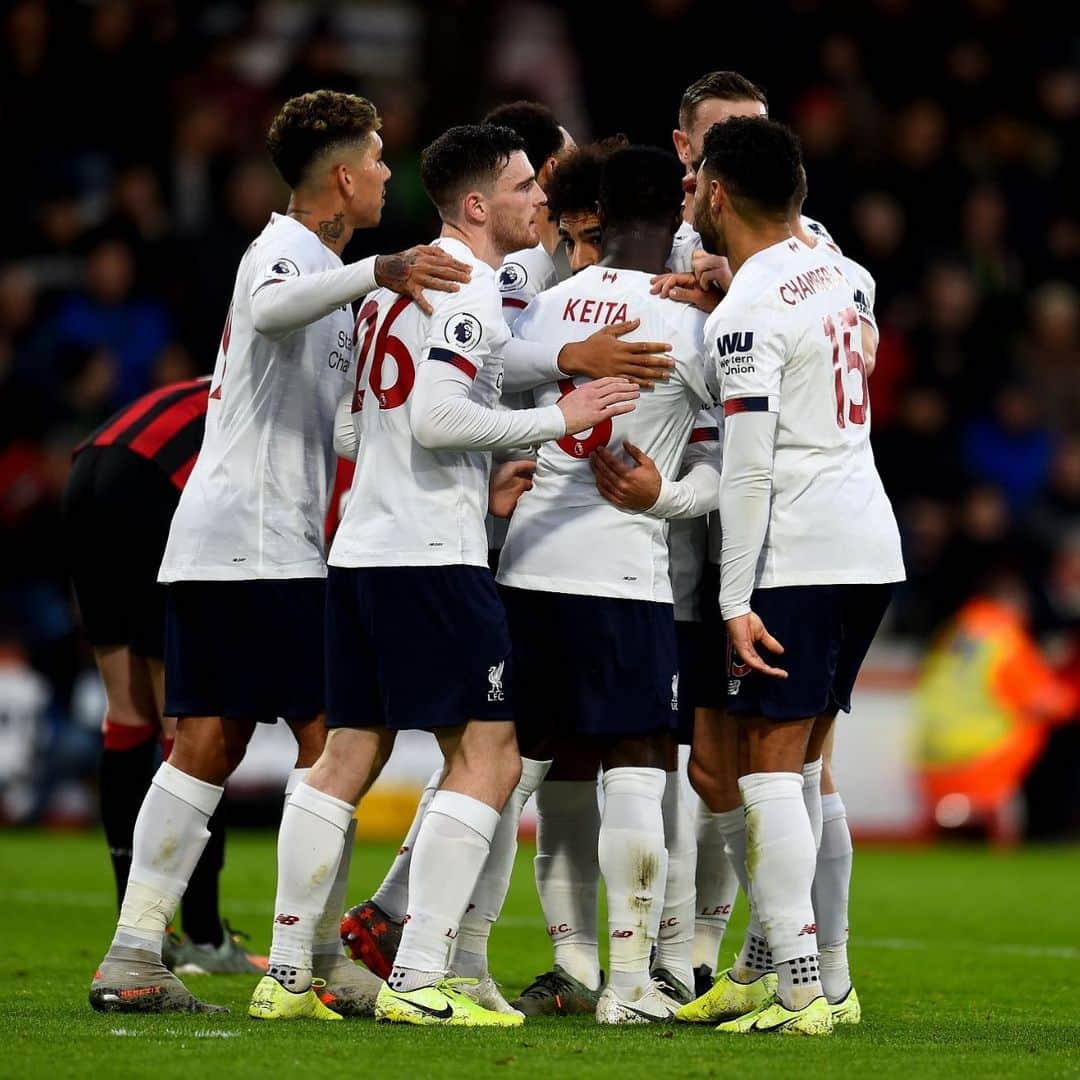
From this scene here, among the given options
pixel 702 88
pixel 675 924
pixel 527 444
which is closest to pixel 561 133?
pixel 702 88

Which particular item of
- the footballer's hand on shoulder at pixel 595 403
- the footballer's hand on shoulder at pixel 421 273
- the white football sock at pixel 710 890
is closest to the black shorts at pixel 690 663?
the white football sock at pixel 710 890

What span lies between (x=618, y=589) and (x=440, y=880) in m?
0.92

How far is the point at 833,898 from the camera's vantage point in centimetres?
573

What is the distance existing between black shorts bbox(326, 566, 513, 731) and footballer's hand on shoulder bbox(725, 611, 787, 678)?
1.96 ft

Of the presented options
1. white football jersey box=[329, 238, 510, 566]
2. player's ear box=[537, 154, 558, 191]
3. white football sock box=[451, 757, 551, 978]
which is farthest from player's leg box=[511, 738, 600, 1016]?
player's ear box=[537, 154, 558, 191]

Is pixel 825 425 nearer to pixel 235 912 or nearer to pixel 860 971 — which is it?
pixel 860 971

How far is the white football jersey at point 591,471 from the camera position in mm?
5488

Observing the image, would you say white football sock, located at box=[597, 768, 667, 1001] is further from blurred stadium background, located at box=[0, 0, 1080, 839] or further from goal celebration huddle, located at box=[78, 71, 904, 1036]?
blurred stadium background, located at box=[0, 0, 1080, 839]

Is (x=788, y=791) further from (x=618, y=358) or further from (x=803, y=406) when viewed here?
(x=618, y=358)

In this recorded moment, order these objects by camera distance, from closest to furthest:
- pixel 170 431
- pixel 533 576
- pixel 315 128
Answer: pixel 533 576 < pixel 315 128 < pixel 170 431

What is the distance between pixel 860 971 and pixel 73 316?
8.36 metres

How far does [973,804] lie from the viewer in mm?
13359

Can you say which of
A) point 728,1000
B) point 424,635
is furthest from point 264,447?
point 728,1000

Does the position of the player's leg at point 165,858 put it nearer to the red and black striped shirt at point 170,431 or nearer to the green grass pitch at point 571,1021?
the green grass pitch at point 571,1021
